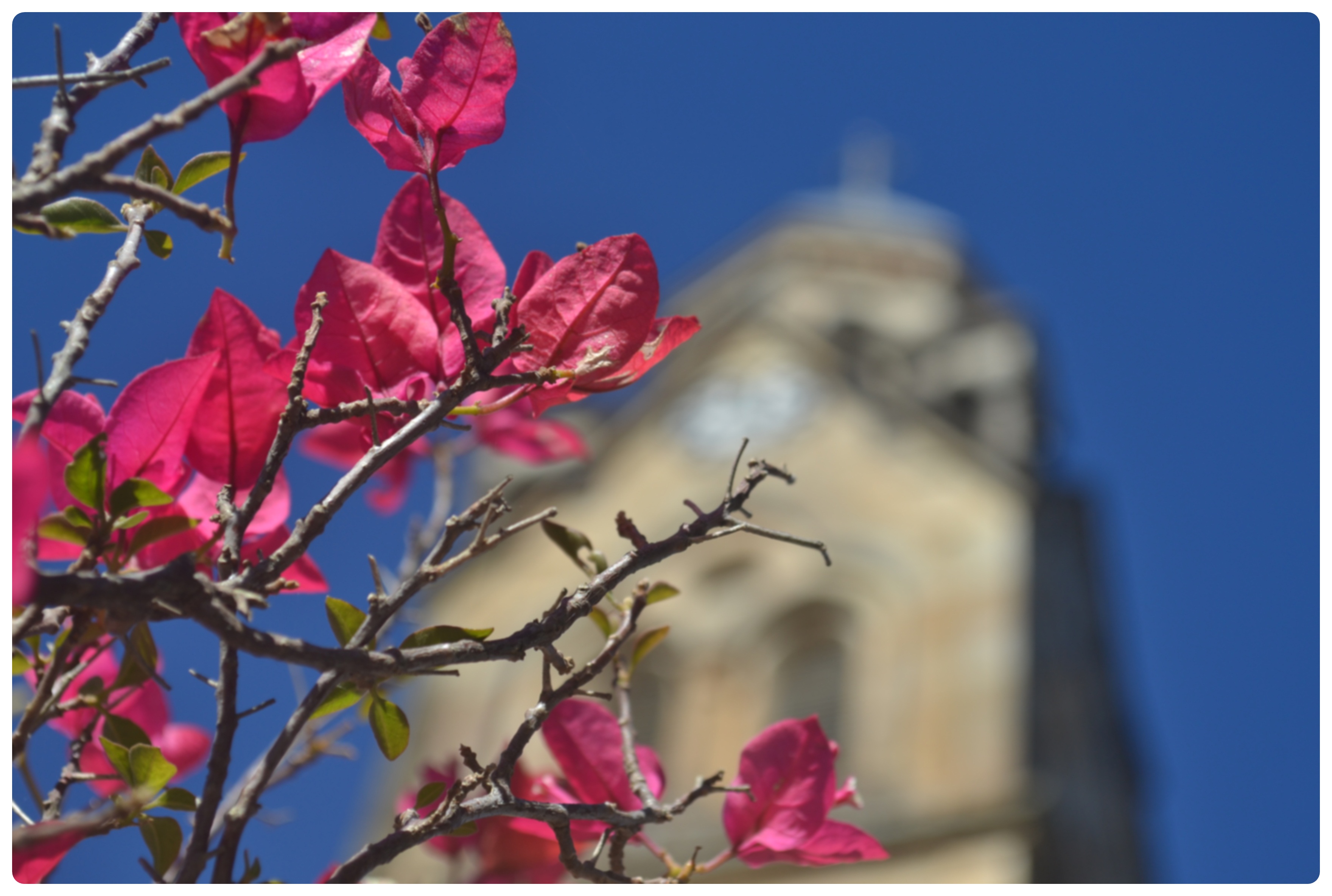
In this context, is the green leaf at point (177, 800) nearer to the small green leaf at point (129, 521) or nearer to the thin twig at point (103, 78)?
the small green leaf at point (129, 521)

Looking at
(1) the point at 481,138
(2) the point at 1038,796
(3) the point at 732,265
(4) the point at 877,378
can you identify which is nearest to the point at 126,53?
(1) the point at 481,138

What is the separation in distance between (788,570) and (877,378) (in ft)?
10.8

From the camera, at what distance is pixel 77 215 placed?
3.65 feet

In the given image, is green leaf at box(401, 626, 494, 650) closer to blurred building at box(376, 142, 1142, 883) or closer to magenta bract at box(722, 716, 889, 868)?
magenta bract at box(722, 716, 889, 868)

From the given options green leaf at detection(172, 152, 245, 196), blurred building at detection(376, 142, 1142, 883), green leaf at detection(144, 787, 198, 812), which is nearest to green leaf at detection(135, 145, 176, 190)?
green leaf at detection(172, 152, 245, 196)

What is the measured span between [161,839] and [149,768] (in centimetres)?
9

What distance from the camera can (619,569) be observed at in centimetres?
113

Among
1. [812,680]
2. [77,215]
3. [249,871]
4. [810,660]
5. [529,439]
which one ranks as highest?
[810,660]

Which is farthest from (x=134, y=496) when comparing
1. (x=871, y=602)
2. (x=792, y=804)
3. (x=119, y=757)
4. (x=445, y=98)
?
(x=871, y=602)

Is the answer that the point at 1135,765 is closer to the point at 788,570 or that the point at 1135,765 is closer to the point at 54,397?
the point at 788,570

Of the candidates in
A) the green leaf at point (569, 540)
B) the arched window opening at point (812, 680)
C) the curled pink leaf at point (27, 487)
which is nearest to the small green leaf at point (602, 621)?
the green leaf at point (569, 540)

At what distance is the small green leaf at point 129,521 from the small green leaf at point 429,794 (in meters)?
0.38

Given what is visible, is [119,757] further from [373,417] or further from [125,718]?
[373,417]

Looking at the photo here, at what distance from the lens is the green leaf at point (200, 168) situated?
→ 46.6 inches
